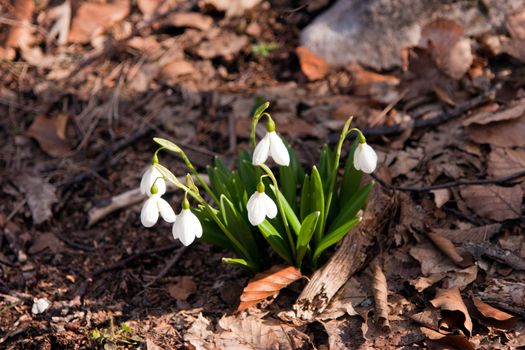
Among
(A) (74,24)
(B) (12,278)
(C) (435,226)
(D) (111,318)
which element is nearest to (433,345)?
A: (C) (435,226)

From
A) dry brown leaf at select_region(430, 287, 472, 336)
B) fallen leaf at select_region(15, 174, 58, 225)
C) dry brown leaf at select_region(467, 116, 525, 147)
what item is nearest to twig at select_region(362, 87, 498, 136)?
dry brown leaf at select_region(467, 116, 525, 147)

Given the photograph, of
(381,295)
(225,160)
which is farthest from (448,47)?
(381,295)

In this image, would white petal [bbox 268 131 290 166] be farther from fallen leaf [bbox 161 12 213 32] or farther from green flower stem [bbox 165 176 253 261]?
fallen leaf [bbox 161 12 213 32]

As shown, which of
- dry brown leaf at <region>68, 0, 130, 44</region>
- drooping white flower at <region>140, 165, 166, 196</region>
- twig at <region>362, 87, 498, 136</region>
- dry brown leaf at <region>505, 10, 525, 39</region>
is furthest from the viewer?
dry brown leaf at <region>68, 0, 130, 44</region>

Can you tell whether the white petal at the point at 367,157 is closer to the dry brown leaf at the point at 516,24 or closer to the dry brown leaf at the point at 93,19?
the dry brown leaf at the point at 516,24

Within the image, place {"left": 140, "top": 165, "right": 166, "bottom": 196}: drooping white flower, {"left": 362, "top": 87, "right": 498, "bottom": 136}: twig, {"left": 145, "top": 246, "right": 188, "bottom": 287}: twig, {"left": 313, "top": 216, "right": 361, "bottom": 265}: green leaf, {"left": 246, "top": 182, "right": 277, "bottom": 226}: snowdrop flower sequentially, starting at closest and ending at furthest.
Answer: {"left": 246, "top": 182, "right": 277, "bottom": 226}: snowdrop flower
{"left": 140, "top": 165, "right": 166, "bottom": 196}: drooping white flower
{"left": 313, "top": 216, "right": 361, "bottom": 265}: green leaf
{"left": 145, "top": 246, "right": 188, "bottom": 287}: twig
{"left": 362, "top": 87, "right": 498, "bottom": 136}: twig

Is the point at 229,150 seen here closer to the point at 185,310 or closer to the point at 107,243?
the point at 107,243
